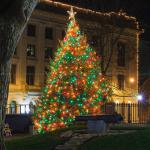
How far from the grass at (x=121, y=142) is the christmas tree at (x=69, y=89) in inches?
463

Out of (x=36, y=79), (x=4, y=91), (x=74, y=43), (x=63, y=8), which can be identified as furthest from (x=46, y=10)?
(x=4, y=91)

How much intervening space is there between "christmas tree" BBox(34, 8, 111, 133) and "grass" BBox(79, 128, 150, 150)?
11751mm

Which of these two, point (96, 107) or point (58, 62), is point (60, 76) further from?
point (96, 107)

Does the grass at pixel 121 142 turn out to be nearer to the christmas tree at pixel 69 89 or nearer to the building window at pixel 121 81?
the christmas tree at pixel 69 89

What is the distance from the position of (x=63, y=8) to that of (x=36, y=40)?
5.16m

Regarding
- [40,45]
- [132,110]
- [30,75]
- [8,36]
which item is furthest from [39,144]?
[40,45]

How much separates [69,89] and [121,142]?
1348 cm

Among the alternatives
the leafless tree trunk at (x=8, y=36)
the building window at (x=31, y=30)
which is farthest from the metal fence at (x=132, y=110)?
the building window at (x=31, y=30)

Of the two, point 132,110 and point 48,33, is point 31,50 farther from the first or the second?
point 132,110

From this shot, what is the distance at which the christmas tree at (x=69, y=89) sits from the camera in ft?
97.1

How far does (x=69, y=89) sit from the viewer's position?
30.0 meters

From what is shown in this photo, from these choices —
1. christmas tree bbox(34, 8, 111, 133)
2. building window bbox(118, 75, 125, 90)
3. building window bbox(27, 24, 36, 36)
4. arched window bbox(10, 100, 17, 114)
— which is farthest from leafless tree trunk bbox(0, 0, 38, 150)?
building window bbox(118, 75, 125, 90)

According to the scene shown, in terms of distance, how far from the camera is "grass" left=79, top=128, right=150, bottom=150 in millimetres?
16016

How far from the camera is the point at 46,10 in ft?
206
